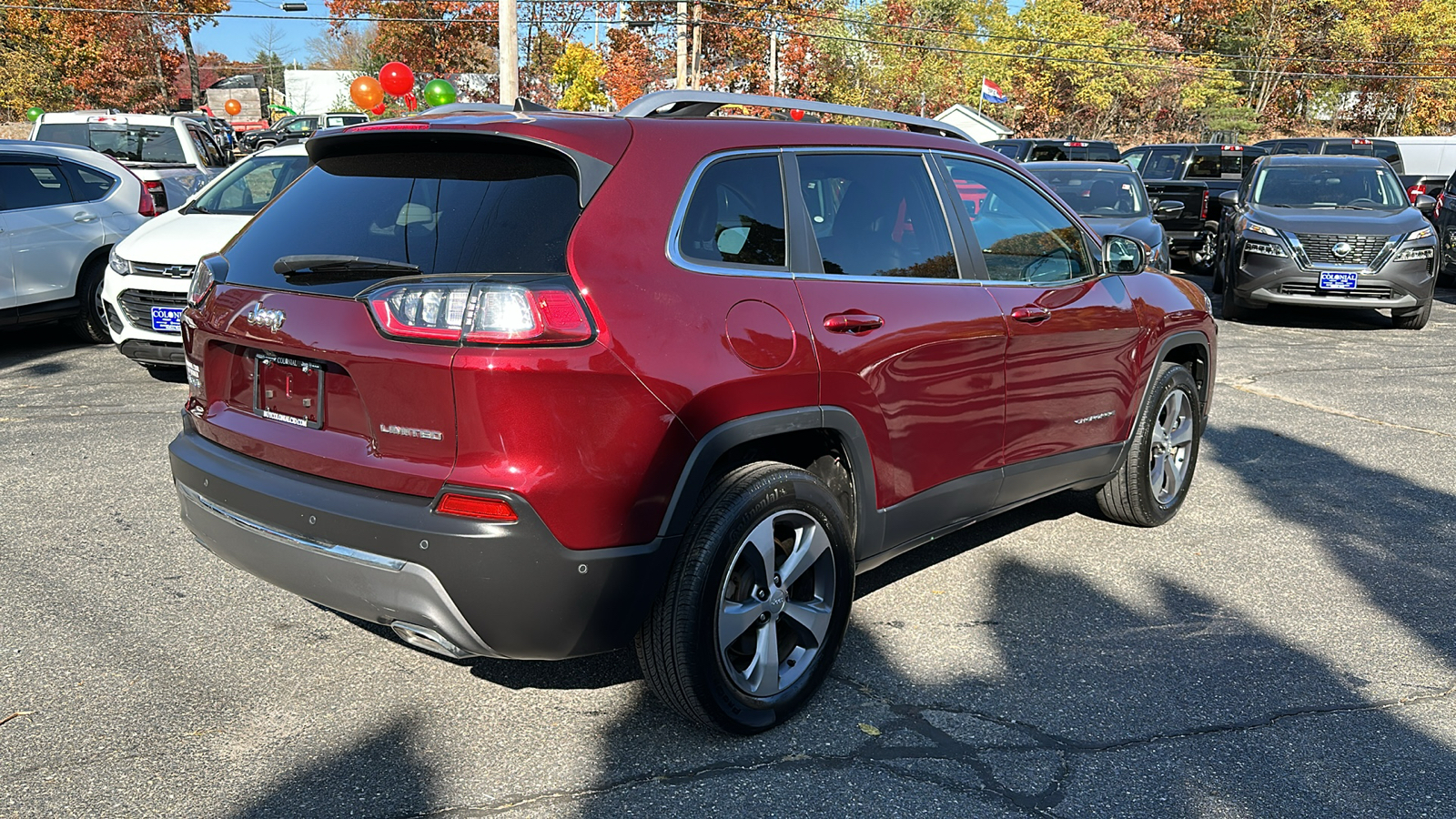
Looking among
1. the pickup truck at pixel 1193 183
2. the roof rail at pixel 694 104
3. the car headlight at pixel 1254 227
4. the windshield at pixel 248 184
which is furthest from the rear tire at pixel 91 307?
the pickup truck at pixel 1193 183

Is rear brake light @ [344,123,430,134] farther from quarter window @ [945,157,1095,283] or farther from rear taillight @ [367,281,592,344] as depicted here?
quarter window @ [945,157,1095,283]

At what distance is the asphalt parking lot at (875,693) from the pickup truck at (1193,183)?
428 inches

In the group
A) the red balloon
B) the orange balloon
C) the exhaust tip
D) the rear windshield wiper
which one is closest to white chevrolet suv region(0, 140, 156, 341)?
the red balloon

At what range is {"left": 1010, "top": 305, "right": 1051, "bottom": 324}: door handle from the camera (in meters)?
4.15

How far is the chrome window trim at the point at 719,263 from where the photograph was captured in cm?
305

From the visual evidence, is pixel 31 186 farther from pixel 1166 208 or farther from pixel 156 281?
pixel 1166 208

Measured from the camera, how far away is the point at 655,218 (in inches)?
119

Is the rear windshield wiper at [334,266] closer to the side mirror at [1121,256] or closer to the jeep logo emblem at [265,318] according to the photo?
the jeep logo emblem at [265,318]

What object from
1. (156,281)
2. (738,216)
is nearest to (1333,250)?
(738,216)

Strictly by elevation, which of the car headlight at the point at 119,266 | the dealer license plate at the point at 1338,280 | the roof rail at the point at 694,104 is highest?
the roof rail at the point at 694,104

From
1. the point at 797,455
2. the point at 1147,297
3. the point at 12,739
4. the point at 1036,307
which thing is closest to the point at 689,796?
the point at 797,455

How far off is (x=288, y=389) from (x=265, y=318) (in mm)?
206

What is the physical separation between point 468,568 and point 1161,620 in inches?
106

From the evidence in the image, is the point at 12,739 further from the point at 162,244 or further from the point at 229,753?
the point at 162,244
